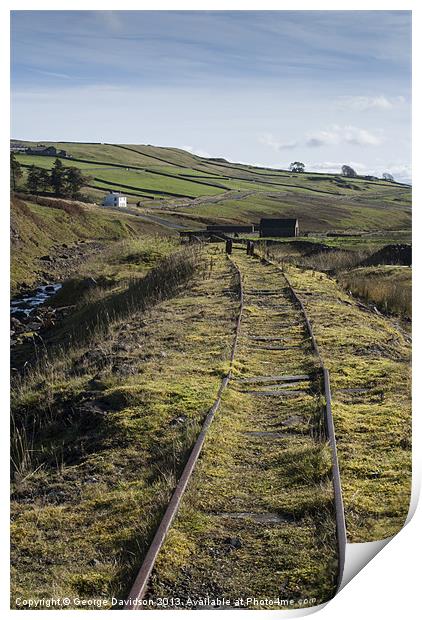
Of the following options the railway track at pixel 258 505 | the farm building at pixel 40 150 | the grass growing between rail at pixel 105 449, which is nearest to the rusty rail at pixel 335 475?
the railway track at pixel 258 505

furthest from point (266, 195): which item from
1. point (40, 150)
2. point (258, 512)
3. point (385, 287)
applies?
point (40, 150)

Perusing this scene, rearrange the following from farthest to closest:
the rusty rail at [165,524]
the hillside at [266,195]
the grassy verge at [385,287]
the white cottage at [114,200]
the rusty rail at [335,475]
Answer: the white cottage at [114,200] → the grassy verge at [385,287] → the hillside at [266,195] → the rusty rail at [335,475] → the rusty rail at [165,524]

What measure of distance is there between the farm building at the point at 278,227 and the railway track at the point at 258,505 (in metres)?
10.0

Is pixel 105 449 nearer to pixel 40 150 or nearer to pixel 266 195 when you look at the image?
pixel 266 195

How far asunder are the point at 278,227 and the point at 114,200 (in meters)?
24.6

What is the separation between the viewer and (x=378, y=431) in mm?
7156

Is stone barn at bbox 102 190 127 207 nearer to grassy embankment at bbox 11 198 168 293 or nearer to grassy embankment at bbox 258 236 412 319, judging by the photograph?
grassy embankment at bbox 11 198 168 293

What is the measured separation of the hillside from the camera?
393 inches

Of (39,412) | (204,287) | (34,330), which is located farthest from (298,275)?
(39,412)

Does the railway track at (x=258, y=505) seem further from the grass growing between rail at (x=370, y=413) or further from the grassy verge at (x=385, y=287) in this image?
the grassy verge at (x=385, y=287)

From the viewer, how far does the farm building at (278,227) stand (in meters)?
18.6

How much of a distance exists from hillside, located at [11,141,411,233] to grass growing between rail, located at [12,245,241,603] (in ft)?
9.82

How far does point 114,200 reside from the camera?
43281 millimetres

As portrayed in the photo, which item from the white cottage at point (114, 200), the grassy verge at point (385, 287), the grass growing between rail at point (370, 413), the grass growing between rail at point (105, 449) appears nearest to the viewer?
the grass growing between rail at point (105, 449)
